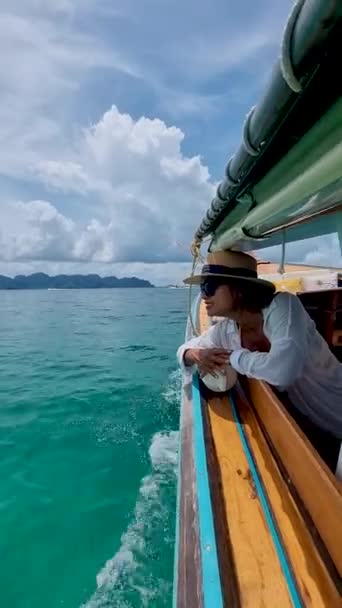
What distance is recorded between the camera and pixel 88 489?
3.87 m

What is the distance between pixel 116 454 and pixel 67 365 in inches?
233

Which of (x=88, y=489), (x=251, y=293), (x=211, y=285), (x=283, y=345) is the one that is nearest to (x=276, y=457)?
(x=283, y=345)

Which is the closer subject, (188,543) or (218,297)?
(188,543)

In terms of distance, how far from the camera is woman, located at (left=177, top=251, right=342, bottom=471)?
1.76 metres

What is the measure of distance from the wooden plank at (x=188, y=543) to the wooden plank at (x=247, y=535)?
0.47 feet

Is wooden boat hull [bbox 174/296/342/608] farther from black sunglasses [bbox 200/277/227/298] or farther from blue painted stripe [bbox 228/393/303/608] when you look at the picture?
black sunglasses [bbox 200/277/227/298]

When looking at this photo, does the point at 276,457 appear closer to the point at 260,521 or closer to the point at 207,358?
the point at 260,521

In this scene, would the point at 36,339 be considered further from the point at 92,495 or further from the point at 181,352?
the point at 181,352

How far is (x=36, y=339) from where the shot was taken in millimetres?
14953

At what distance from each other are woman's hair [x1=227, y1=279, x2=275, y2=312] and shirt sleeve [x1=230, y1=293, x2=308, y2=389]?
2.7 inches

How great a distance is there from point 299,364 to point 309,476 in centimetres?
55

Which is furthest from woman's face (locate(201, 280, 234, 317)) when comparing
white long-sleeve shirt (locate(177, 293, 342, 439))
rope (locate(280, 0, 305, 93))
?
rope (locate(280, 0, 305, 93))

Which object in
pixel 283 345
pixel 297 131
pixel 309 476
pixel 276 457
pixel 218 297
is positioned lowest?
pixel 276 457

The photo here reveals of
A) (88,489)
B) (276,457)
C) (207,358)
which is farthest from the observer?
(88,489)
